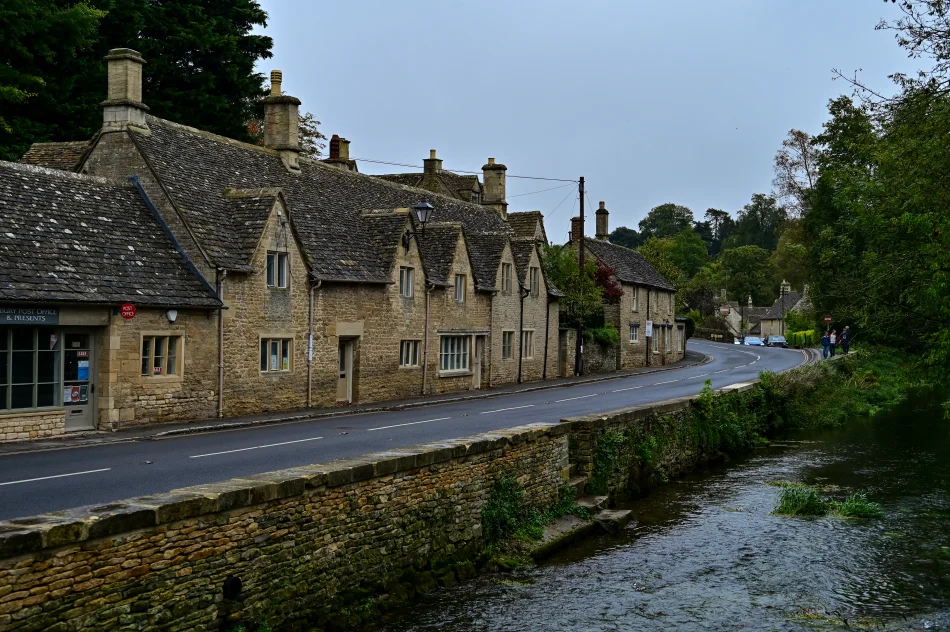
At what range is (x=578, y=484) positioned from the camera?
18.6 metres

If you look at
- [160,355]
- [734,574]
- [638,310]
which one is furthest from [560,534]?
[638,310]

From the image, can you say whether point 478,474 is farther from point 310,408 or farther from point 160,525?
point 310,408

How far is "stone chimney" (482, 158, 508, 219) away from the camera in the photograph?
53.9 m

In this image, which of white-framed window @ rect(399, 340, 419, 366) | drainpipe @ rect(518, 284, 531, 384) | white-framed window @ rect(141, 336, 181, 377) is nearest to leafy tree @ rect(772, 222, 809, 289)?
drainpipe @ rect(518, 284, 531, 384)

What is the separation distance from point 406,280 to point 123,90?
11.4 metres

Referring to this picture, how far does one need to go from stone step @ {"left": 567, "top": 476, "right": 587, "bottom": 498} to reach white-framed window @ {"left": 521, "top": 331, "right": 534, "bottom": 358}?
80.5ft

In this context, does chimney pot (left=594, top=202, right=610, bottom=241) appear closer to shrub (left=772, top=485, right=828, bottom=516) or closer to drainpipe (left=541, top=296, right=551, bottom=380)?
drainpipe (left=541, top=296, right=551, bottom=380)

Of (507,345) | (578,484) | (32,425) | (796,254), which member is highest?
(796,254)

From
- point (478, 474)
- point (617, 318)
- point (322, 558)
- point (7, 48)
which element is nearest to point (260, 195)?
point (7, 48)

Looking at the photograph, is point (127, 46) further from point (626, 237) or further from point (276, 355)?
point (626, 237)

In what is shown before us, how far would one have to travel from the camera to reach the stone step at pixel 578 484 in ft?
60.5

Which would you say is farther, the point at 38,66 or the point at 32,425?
the point at 38,66

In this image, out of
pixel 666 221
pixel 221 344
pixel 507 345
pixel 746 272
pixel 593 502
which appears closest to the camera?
pixel 593 502

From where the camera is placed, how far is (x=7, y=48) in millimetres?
33719
